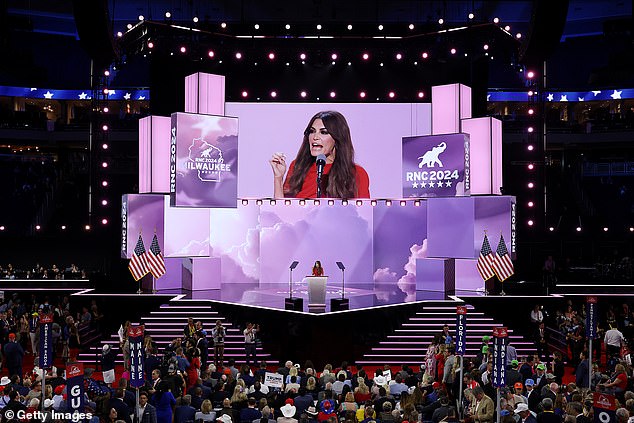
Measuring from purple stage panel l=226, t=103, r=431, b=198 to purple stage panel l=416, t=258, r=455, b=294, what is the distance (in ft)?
9.36

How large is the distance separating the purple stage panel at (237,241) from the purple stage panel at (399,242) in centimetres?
421

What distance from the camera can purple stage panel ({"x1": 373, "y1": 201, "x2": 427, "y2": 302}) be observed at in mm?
28141

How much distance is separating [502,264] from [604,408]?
621 inches

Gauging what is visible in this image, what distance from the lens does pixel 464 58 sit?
Result: 27797 mm

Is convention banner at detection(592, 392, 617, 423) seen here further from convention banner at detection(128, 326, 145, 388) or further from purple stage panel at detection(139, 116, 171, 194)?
purple stage panel at detection(139, 116, 171, 194)

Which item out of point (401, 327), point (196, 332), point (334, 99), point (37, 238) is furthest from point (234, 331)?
point (37, 238)

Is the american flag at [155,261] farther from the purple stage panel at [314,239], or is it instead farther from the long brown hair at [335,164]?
the long brown hair at [335,164]

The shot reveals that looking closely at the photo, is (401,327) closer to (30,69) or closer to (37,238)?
(37,238)

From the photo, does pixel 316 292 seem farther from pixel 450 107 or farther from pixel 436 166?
pixel 450 107

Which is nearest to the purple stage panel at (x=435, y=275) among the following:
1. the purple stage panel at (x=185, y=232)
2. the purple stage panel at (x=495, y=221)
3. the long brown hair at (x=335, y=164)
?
the purple stage panel at (x=495, y=221)

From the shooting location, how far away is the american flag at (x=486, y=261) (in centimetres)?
2514

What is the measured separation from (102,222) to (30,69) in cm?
1489

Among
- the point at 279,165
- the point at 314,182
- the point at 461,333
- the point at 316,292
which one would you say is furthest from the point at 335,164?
the point at 461,333

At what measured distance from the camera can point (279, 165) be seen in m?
28.5
